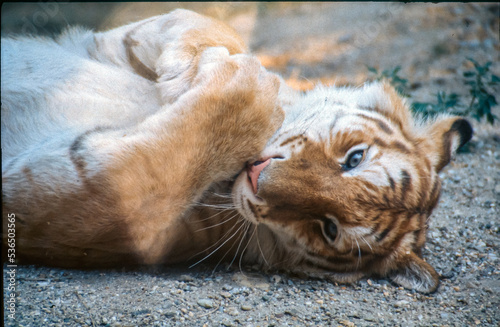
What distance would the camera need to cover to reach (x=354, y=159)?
206 centimetres

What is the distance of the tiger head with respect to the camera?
192 cm

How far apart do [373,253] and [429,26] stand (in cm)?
394

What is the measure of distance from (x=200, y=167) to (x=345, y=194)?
57 centimetres

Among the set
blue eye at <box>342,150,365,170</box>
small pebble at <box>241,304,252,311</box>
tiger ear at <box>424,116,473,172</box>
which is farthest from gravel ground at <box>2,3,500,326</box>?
blue eye at <box>342,150,365,170</box>

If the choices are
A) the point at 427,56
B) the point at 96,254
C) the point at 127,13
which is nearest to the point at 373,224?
the point at 96,254

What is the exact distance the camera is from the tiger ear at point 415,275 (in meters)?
2.05

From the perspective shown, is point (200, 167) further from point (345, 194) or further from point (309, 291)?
point (309, 291)

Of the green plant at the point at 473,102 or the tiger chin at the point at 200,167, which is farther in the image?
the green plant at the point at 473,102

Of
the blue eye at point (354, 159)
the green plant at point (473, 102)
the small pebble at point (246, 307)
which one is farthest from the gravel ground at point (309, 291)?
the blue eye at point (354, 159)

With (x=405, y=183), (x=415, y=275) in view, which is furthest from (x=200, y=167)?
(x=415, y=275)

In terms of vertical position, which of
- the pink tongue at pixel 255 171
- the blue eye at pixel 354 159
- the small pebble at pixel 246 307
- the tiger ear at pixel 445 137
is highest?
the pink tongue at pixel 255 171

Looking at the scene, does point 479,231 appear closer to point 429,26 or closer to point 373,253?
point 373,253

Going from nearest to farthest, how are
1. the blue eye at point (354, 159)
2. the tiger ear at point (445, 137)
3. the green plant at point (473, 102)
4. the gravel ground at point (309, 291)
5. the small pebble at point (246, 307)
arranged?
the gravel ground at point (309, 291), the small pebble at point (246, 307), the blue eye at point (354, 159), the tiger ear at point (445, 137), the green plant at point (473, 102)

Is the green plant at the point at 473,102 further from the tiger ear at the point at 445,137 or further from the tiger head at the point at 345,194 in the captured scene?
the tiger head at the point at 345,194
